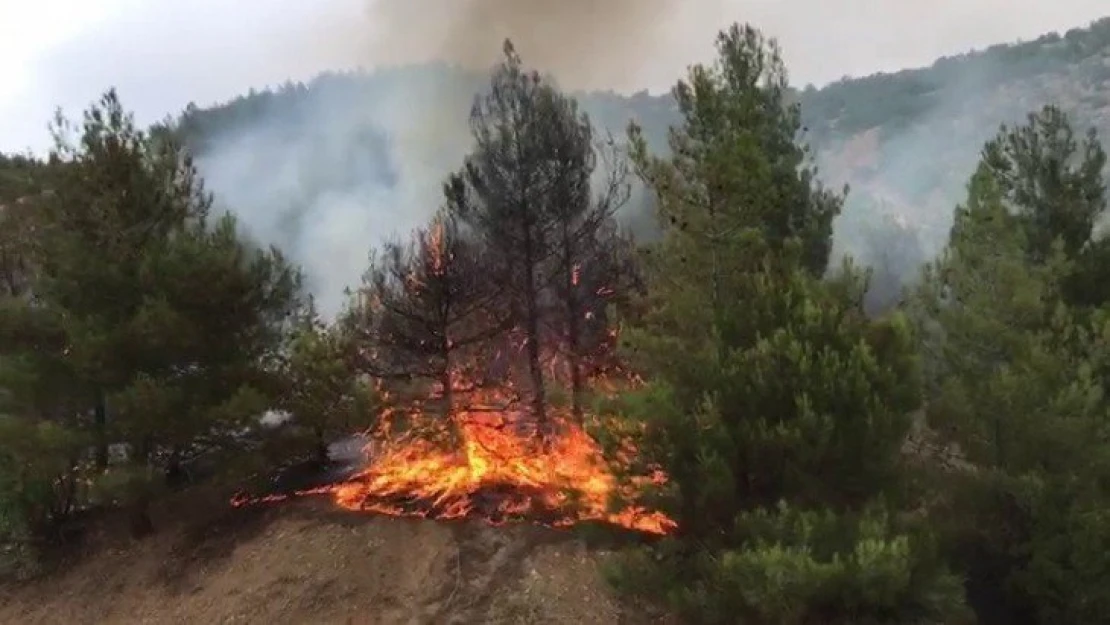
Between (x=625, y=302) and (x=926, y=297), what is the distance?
17.5ft

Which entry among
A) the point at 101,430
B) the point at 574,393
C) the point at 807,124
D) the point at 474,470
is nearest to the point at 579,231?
the point at 574,393

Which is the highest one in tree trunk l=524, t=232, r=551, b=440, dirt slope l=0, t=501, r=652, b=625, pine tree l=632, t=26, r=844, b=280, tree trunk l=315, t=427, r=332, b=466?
pine tree l=632, t=26, r=844, b=280

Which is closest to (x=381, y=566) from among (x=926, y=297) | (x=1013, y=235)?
(x=926, y=297)

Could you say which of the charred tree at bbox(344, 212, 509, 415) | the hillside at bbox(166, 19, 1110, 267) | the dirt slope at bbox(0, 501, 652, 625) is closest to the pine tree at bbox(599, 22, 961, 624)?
the dirt slope at bbox(0, 501, 652, 625)

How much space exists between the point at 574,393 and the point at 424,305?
2976 millimetres

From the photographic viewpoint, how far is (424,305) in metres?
16.1

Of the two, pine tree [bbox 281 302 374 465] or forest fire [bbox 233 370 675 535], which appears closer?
forest fire [bbox 233 370 675 535]

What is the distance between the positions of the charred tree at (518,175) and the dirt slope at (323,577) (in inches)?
146

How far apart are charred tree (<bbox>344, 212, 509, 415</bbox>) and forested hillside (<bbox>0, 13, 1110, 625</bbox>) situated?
0.07 metres

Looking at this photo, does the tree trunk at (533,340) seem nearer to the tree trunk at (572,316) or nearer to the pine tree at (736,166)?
the tree trunk at (572,316)

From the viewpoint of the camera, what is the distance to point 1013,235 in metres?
13.2

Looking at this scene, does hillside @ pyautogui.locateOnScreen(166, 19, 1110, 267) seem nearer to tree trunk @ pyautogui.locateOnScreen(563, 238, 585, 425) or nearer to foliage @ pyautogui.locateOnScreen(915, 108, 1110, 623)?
tree trunk @ pyautogui.locateOnScreen(563, 238, 585, 425)

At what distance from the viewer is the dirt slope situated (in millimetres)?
12992

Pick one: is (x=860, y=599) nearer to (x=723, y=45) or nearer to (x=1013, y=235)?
(x=1013, y=235)
